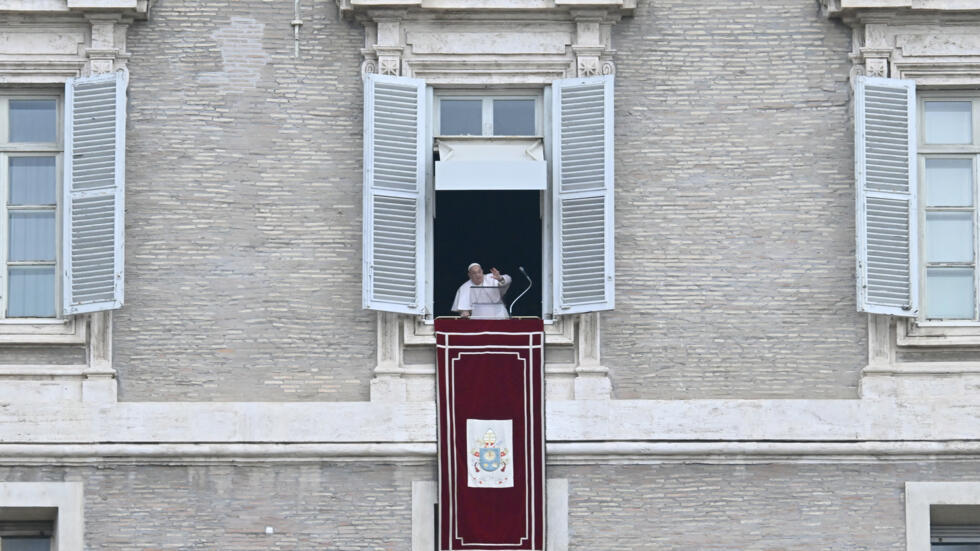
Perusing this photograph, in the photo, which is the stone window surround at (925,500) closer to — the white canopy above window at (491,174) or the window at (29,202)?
the white canopy above window at (491,174)

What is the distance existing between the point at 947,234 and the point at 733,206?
6.52 feet

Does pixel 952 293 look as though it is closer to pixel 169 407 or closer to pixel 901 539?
pixel 901 539

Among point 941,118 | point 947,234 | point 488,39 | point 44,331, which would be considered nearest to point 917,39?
point 941,118

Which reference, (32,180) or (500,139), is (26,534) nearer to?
(32,180)

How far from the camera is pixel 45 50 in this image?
2192cm

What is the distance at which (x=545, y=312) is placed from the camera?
71.8ft

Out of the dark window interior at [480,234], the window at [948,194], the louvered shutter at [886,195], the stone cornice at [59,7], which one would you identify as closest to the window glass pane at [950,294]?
the window at [948,194]

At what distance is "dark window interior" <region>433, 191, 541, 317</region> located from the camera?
24.5m

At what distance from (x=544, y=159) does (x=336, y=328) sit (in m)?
2.37

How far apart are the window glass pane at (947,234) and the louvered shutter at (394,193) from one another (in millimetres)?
4585

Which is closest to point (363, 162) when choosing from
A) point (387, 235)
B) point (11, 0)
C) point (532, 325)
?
point (387, 235)

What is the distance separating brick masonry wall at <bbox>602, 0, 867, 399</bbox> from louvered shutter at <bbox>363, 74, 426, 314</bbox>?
1764mm

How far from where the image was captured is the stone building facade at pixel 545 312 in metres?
21.4

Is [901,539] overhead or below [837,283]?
below
